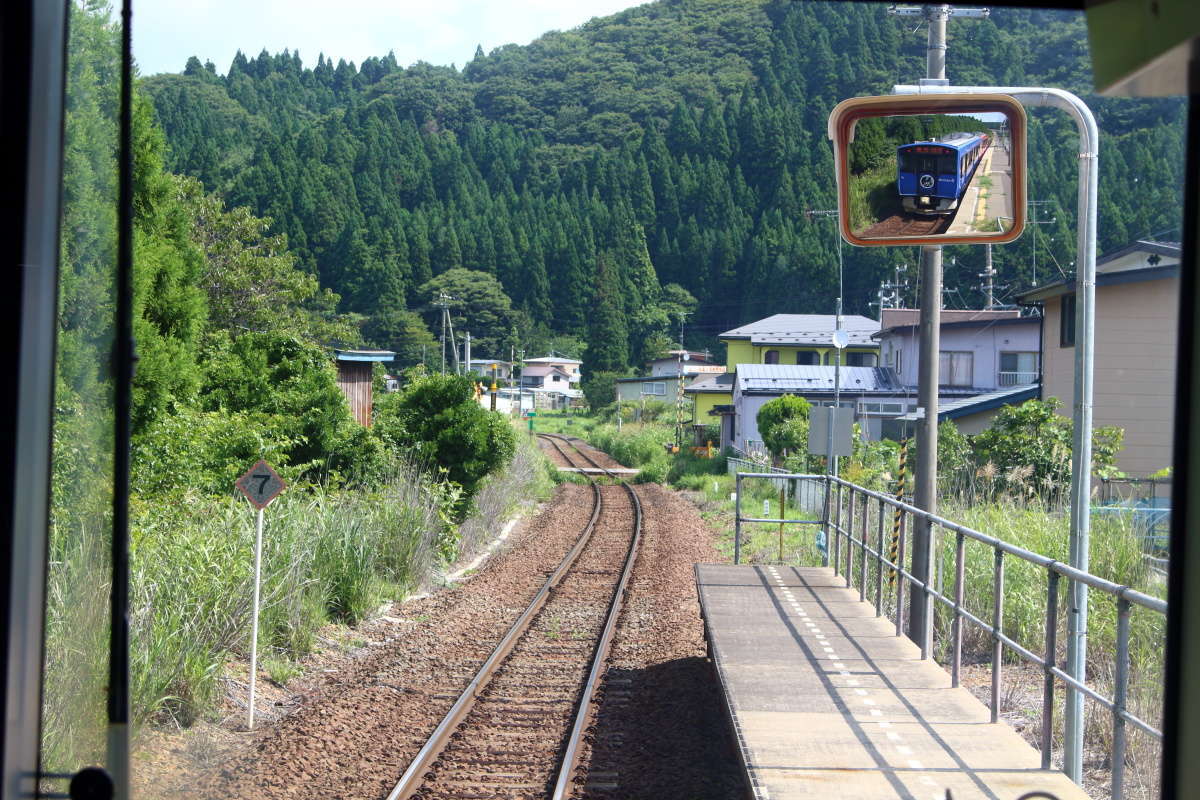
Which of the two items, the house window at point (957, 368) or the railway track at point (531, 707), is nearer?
the railway track at point (531, 707)

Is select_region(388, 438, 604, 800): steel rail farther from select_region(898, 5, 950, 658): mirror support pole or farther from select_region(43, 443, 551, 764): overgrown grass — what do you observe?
select_region(898, 5, 950, 658): mirror support pole

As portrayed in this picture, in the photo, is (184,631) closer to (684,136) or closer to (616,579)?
(616,579)

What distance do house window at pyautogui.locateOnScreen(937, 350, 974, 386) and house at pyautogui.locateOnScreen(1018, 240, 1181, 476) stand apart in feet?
46.8

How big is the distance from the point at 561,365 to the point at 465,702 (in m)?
102

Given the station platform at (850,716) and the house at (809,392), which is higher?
the house at (809,392)

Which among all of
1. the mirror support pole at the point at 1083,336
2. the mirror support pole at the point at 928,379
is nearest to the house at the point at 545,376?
the mirror support pole at the point at 928,379

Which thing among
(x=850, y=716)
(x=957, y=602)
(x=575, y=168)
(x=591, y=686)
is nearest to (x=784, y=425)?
(x=591, y=686)

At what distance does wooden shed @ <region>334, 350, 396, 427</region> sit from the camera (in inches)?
928

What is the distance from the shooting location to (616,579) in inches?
629

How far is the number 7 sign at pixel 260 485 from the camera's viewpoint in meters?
8.51

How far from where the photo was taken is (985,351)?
1439 inches

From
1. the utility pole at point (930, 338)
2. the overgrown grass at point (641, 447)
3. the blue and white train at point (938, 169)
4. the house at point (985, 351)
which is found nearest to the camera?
the blue and white train at point (938, 169)

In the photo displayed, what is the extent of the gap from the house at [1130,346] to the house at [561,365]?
8708cm

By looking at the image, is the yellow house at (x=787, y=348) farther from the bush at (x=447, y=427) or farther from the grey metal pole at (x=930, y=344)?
the grey metal pole at (x=930, y=344)
